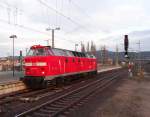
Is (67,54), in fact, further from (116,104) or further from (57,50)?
(116,104)

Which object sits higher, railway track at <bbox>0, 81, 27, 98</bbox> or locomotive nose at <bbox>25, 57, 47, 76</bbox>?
locomotive nose at <bbox>25, 57, 47, 76</bbox>

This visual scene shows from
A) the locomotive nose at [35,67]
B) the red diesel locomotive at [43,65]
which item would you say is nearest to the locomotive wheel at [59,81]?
the red diesel locomotive at [43,65]

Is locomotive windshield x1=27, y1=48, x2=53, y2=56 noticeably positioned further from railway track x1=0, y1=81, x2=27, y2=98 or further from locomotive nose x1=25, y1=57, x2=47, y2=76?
railway track x1=0, y1=81, x2=27, y2=98

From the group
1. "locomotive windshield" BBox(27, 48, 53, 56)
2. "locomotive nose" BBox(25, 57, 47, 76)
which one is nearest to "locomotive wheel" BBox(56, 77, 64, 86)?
"locomotive nose" BBox(25, 57, 47, 76)

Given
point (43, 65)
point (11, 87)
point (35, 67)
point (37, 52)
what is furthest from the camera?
point (37, 52)

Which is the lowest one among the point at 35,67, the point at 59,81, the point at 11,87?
the point at 11,87

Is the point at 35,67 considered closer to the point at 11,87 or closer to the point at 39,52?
the point at 39,52

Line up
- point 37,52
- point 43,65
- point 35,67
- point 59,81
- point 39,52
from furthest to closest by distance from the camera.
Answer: point 59,81
point 37,52
point 39,52
point 35,67
point 43,65

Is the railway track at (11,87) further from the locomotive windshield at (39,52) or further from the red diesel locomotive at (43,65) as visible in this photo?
the locomotive windshield at (39,52)

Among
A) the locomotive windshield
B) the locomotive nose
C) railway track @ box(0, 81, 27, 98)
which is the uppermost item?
the locomotive windshield

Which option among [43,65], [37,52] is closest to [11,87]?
[43,65]

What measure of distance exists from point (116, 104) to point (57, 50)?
10.4 m

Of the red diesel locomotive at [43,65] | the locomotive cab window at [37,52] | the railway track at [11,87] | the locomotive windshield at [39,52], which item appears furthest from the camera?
the locomotive cab window at [37,52]

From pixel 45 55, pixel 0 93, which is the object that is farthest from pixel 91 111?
pixel 45 55
